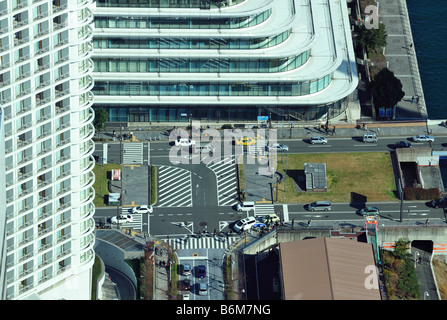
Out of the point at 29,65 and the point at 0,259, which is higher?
the point at 29,65
